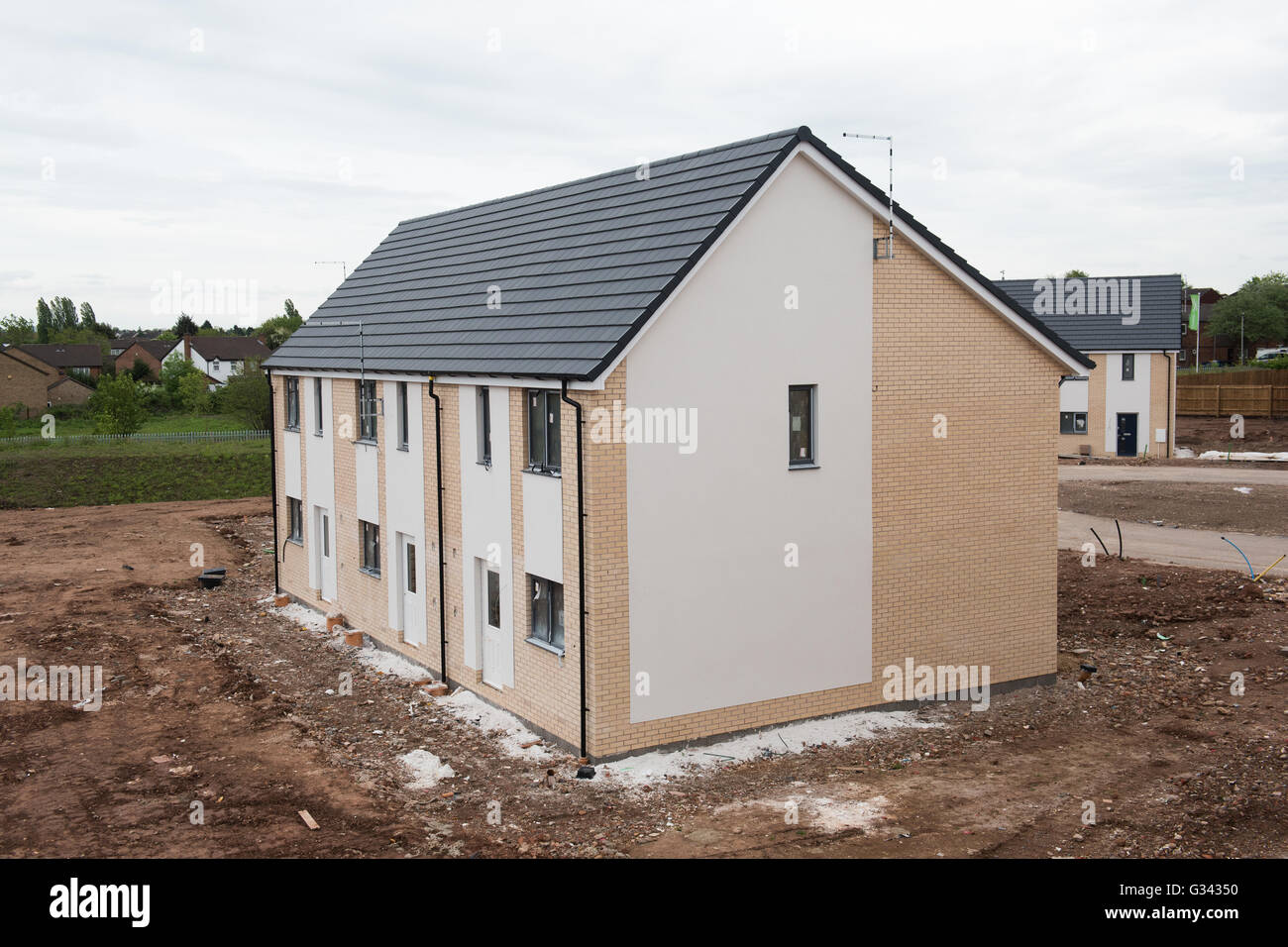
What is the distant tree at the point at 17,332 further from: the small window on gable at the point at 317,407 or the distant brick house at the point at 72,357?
the small window on gable at the point at 317,407

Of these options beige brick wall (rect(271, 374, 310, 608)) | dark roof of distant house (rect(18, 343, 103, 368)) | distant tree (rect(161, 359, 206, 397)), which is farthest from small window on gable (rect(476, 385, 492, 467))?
dark roof of distant house (rect(18, 343, 103, 368))

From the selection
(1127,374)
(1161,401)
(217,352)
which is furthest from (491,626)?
(217,352)

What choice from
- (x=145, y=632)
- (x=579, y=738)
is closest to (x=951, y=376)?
(x=579, y=738)

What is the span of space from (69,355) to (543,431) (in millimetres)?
98525

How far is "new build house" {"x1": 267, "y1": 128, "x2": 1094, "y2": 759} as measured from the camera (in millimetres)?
13734

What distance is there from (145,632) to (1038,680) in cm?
1691

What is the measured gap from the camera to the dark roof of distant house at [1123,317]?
47.9 m

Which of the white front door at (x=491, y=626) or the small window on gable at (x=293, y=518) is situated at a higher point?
the small window on gable at (x=293, y=518)

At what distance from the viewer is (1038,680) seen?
17.1m

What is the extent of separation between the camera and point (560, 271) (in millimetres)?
16641

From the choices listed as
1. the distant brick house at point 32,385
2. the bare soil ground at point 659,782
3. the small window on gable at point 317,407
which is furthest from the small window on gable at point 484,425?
the distant brick house at point 32,385

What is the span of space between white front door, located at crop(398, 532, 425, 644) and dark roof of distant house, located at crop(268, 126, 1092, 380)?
316 centimetres

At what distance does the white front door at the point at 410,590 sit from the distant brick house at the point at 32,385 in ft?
227
